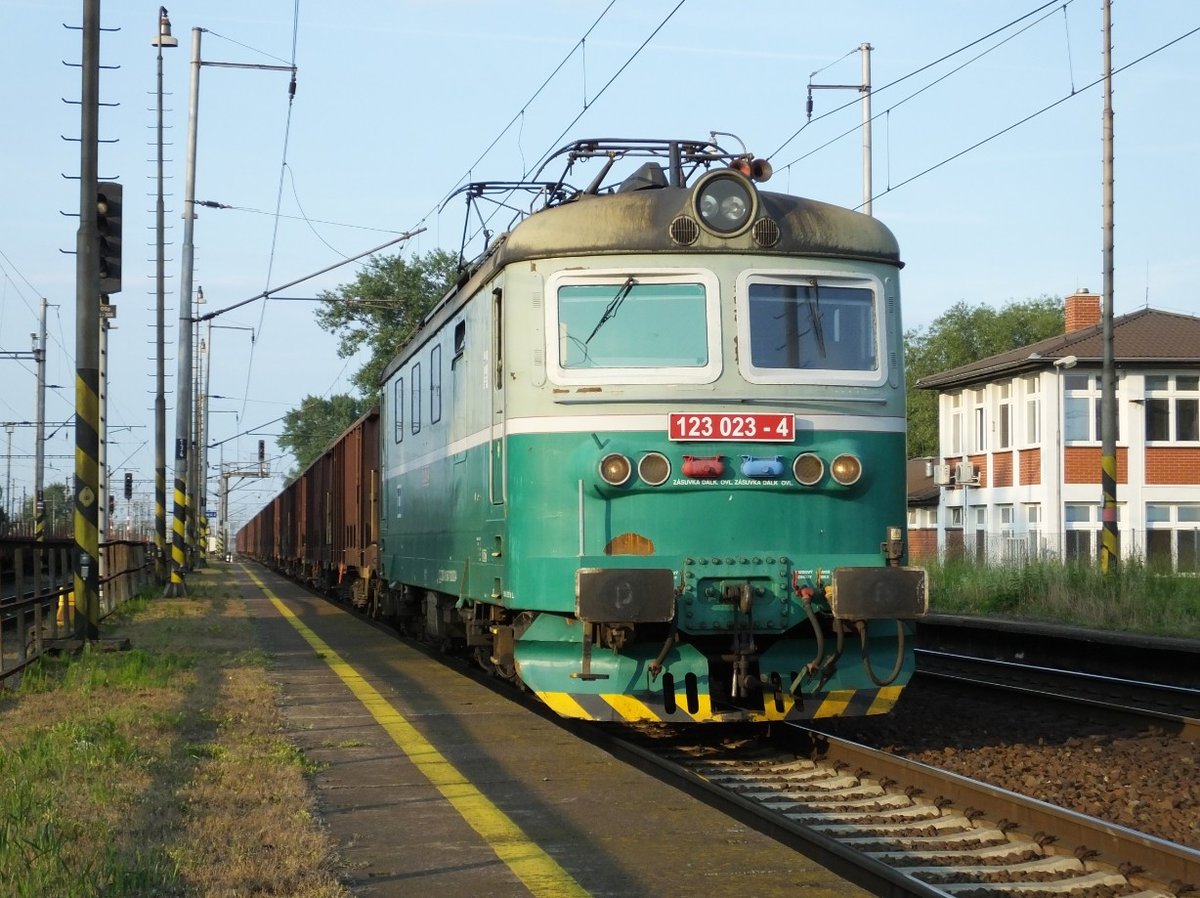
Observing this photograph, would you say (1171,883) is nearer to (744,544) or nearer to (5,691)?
(744,544)

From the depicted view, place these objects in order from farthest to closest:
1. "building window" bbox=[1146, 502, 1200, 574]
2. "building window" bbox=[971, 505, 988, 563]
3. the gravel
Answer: "building window" bbox=[971, 505, 988, 563]
"building window" bbox=[1146, 502, 1200, 574]
the gravel

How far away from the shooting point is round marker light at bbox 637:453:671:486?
8.49 metres

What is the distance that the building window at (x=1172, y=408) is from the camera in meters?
36.6

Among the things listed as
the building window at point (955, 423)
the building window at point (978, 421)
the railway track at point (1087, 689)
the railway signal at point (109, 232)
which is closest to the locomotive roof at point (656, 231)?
the railway track at point (1087, 689)

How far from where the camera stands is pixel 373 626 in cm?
2014

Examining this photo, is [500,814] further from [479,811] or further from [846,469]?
[846,469]

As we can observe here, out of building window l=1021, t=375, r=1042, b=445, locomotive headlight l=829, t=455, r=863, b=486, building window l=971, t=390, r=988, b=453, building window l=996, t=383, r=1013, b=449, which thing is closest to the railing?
locomotive headlight l=829, t=455, r=863, b=486

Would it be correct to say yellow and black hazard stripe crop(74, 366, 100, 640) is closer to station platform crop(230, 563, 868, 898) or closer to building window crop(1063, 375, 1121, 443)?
station platform crop(230, 563, 868, 898)

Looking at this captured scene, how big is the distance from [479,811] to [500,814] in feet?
0.40

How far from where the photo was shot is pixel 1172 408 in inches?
1446

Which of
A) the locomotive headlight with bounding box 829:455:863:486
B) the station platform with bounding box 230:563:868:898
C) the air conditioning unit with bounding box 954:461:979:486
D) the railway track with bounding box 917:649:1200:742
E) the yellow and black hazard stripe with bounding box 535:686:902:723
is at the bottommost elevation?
the railway track with bounding box 917:649:1200:742

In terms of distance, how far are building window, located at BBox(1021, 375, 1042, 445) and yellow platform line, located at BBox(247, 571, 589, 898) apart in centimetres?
2834

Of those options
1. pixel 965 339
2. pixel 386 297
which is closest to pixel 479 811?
pixel 386 297

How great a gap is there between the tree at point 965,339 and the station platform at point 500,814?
246 feet
